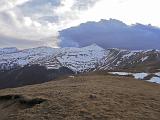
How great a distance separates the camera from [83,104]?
1221 inches

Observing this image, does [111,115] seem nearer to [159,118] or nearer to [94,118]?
[94,118]

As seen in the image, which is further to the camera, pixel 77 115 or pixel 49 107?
pixel 49 107

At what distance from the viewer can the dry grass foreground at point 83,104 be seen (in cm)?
2861

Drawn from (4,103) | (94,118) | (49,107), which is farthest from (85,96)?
(4,103)

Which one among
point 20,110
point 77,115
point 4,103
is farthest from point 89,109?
point 4,103

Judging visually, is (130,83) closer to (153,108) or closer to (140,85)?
(140,85)

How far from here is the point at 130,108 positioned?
30.0m

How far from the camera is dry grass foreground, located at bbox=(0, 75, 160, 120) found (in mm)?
28609

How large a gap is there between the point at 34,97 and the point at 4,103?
405 centimetres

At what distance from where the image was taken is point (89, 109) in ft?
97.4

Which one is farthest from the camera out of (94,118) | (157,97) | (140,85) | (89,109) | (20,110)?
(140,85)

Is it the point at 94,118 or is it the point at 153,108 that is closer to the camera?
the point at 94,118

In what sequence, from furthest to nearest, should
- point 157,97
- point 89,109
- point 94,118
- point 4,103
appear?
point 4,103, point 157,97, point 89,109, point 94,118

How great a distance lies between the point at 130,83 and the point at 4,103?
14.8 metres
